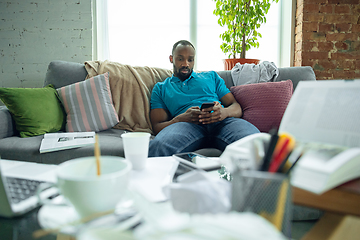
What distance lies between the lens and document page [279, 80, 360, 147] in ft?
1.59

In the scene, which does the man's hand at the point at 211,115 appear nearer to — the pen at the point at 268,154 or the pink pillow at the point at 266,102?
the pink pillow at the point at 266,102

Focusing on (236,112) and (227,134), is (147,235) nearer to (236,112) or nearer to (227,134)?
(227,134)

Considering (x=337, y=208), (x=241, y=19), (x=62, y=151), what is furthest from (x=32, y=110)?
(x=241, y=19)

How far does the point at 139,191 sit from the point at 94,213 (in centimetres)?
11

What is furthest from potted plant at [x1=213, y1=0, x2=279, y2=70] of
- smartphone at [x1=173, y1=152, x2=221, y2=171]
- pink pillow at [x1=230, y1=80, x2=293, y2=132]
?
smartphone at [x1=173, y1=152, x2=221, y2=171]

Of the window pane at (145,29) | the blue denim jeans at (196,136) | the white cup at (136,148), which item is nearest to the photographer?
the white cup at (136,148)

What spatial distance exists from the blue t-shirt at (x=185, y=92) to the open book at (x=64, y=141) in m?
0.55

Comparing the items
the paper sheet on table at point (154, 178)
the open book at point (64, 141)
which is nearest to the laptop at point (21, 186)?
the paper sheet on table at point (154, 178)

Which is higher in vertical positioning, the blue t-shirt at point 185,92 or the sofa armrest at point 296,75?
the sofa armrest at point 296,75

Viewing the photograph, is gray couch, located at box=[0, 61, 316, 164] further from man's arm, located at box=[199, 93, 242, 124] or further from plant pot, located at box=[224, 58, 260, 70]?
plant pot, located at box=[224, 58, 260, 70]

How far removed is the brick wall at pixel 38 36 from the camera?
2473 mm

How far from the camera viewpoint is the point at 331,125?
0.50m

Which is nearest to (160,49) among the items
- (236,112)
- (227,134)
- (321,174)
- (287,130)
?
(236,112)

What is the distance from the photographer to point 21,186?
0.54m
